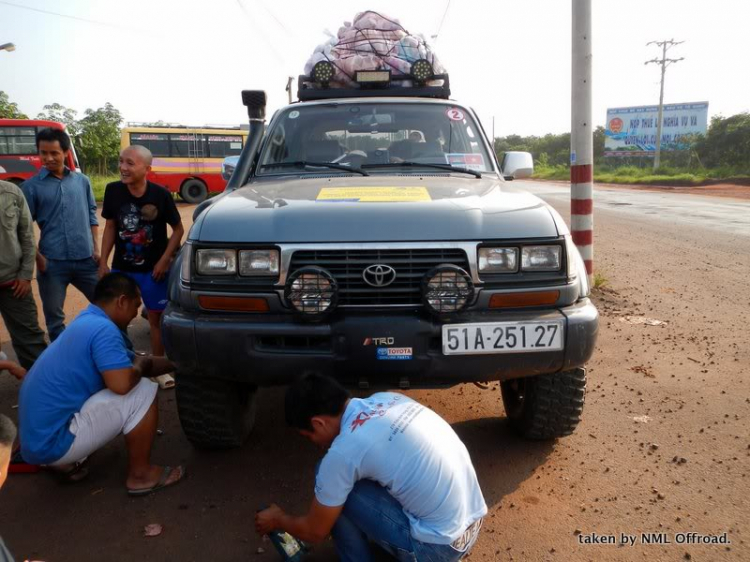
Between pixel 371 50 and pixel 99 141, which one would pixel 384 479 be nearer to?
pixel 371 50

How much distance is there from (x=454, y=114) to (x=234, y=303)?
2.26 metres

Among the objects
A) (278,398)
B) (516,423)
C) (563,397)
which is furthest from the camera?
(278,398)

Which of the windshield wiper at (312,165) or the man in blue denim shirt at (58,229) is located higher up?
the windshield wiper at (312,165)

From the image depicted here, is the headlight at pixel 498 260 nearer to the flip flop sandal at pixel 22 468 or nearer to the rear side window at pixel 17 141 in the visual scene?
the flip flop sandal at pixel 22 468

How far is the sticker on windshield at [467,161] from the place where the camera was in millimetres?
3896

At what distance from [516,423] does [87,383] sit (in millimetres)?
2214

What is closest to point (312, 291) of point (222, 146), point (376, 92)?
point (376, 92)

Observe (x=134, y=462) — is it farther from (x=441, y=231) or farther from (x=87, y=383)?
(x=441, y=231)

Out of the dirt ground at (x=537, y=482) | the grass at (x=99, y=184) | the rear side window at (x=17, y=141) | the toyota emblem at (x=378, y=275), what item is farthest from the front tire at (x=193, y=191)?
the toyota emblem at (x=378, y=275)

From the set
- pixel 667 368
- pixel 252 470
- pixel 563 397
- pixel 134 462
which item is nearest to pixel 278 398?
pixel 252 470

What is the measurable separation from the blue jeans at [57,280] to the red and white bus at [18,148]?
725 inches

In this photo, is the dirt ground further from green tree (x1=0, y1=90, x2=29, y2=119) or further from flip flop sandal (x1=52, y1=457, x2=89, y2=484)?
green tree (x1=0, y1=90, x2=29, y2=119)

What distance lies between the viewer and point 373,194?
9.78ft

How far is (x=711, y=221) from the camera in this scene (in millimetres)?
13086
